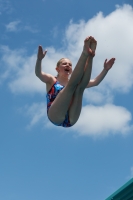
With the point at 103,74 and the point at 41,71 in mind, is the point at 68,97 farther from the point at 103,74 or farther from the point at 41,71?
the point at 103,74

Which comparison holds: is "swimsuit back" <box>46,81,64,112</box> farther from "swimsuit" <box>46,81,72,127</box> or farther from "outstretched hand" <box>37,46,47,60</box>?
"outstretched hand" <box>37,46,47,60</box>

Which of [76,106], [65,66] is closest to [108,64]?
[65,66]

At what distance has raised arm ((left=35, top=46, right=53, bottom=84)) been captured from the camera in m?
6.62

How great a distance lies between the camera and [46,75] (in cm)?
696

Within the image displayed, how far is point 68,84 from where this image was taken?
6.18 meters

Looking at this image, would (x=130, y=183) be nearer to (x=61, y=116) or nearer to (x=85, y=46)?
(x=61, y=116)

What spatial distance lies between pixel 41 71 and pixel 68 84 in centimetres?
87

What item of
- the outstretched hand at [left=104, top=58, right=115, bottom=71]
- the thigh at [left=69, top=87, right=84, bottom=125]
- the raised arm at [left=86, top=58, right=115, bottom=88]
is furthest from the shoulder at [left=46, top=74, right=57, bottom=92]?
the outstretched hand at [left=104, top=58, right=115, bottom=71]

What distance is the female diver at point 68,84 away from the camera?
→ 604cm

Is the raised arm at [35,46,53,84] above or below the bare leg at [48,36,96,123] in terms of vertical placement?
above

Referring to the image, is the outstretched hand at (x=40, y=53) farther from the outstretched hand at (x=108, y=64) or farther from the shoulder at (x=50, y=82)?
the outstretched hand at (x=108, y=64)

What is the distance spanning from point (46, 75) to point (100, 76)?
43.9 inches

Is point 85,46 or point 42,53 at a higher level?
point 42,53

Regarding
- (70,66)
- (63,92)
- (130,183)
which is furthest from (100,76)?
(130,183)
